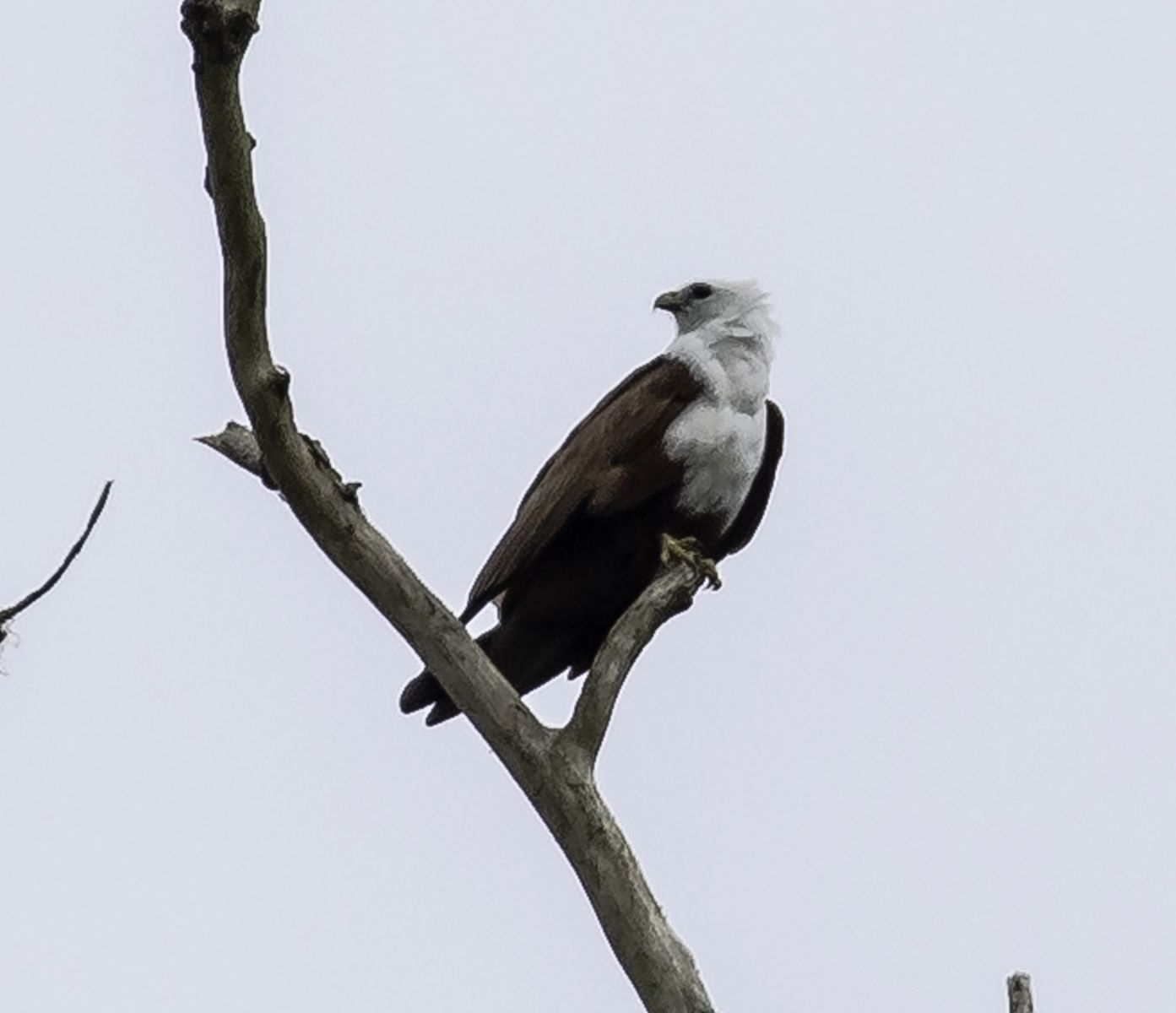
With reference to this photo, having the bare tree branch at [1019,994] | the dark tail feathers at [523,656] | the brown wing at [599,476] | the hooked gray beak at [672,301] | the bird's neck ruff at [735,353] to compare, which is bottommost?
the bare tree branch at [1019,994]

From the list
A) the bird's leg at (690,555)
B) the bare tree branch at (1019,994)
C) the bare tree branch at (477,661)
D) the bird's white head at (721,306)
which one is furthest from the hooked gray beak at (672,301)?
the bare tree branch at (1019,994)

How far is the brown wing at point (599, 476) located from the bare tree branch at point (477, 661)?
0.86 m

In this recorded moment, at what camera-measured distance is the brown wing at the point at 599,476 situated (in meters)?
7.19

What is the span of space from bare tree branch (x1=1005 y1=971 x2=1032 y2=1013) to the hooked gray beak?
11.4 ft

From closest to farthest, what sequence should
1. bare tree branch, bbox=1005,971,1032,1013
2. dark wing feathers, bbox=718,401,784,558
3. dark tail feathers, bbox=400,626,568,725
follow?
1. bare tree branch, bbox=1005,971,1032,1013
2. dark tail feathers, bbox=400,626,568,725
3. dark wing feathers, bbox=718,401,784,558

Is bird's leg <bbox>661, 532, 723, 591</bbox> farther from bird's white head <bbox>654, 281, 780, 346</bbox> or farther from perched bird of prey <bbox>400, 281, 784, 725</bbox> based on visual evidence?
bird's white head <bbox>654, 281, 780, 346</bbox>

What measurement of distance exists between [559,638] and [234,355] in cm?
222

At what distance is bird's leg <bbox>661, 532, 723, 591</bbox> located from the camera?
7.16m

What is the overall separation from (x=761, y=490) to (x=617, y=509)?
2.66ft

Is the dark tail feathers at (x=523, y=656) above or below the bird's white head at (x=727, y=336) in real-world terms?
below

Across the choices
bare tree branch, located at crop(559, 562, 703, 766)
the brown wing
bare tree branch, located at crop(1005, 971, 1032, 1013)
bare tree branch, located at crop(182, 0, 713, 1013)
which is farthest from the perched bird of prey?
bare tree branch, located at crop(1005, 971, 1032, 1013)

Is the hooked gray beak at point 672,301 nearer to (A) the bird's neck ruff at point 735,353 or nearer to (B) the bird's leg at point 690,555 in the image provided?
(A) the bird's neck ruff at point 735,353

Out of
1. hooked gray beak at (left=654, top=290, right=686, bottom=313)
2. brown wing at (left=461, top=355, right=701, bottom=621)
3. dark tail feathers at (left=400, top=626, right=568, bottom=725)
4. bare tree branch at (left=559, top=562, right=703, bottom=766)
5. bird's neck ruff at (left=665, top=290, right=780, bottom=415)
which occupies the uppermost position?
hooked gray beak at (left=654, top=290, right=686, bottom=313)

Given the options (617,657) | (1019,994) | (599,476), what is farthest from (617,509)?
(1019,994)
